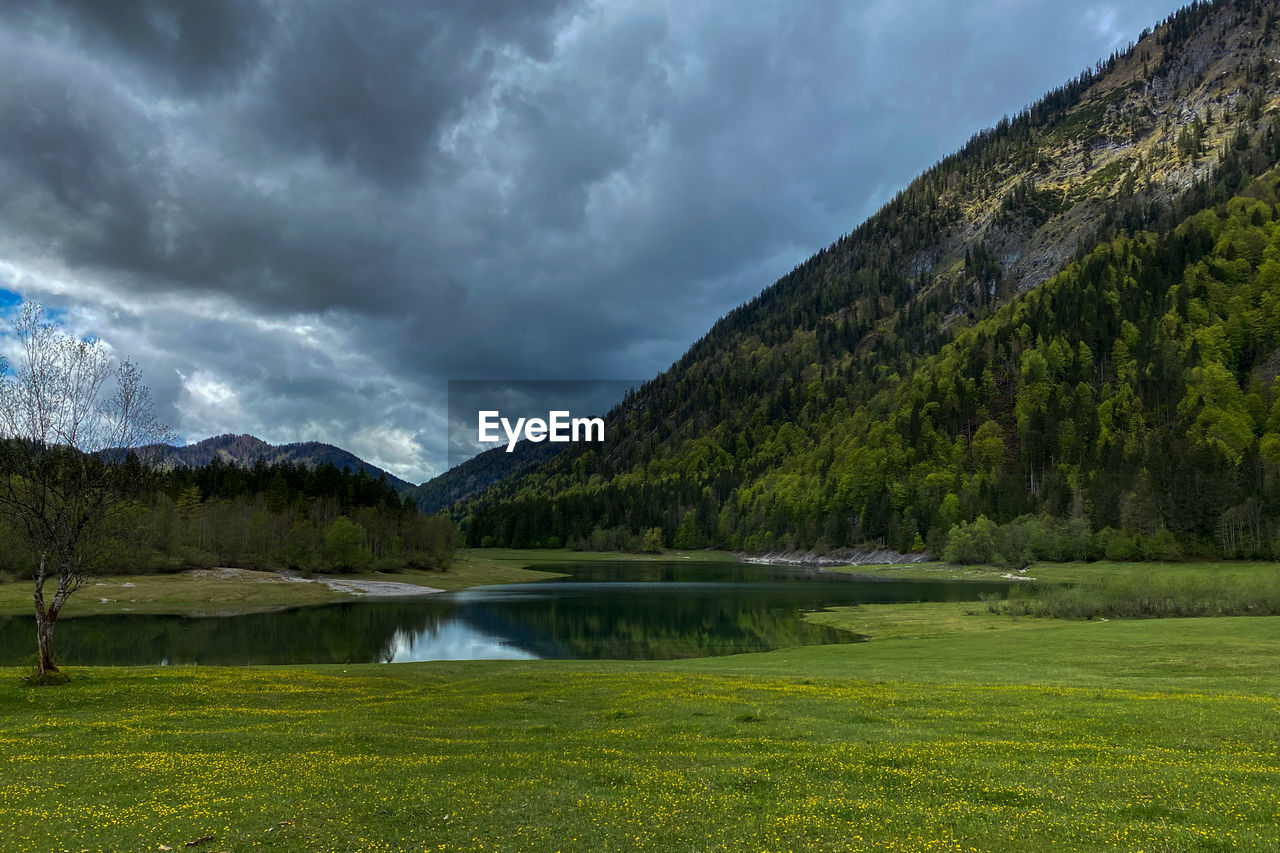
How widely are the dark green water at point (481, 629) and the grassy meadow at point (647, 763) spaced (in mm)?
24543

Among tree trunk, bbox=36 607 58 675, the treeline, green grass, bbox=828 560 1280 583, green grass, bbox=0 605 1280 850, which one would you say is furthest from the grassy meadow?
green grass, bbox=828 560 1280 583

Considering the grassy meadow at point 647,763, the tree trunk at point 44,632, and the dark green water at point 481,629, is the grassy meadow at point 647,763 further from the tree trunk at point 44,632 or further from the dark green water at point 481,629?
the dark green water at point 481,629

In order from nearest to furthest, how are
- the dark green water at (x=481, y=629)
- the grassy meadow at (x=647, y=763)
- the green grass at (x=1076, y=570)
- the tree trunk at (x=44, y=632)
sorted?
the grassy meadow at (x=647, y=763)
the tree trunk at (x=44, y=632)
the dark green water at (x=481, y=629)
the green grass at (x=1076, y=570)

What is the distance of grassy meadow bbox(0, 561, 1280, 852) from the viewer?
1233 cm

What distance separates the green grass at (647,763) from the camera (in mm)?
12344

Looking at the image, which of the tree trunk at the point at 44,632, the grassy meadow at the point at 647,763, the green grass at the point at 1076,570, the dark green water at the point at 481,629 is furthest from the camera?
the green grass at the point at 1076,570

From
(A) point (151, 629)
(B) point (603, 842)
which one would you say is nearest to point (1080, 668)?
(B) point (603, 842)

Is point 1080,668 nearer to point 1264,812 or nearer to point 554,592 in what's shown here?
point 1264,812

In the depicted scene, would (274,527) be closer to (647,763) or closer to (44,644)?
(44,644)

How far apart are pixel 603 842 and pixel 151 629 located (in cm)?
7546

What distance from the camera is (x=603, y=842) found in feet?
39.7

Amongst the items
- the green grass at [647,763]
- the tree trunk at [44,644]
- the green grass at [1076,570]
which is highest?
the tree trunk at [44,644]

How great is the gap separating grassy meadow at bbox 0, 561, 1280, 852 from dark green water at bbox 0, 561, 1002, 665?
24.5 metres

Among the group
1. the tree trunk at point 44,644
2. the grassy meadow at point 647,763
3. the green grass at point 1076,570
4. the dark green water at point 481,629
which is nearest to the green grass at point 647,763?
the grassy meadow at point 647,763
